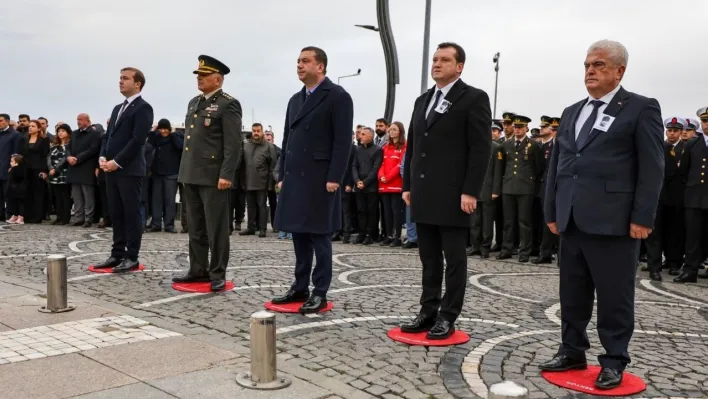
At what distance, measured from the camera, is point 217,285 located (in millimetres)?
7355

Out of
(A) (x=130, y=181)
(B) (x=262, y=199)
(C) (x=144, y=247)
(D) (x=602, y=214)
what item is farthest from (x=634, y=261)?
(B) (x=262, y=199)

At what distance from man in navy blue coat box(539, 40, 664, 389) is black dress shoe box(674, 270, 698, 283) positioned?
604 centimetres

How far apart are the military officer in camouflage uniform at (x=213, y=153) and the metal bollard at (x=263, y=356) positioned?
3.20 m

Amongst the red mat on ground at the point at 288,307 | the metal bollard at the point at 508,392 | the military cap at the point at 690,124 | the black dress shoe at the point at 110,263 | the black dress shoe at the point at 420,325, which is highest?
the military cap at the point at 690,124

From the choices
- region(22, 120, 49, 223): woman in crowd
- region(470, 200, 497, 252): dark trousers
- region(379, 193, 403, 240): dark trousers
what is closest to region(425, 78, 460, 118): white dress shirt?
region(470, 200, 497, 252): dark trousers

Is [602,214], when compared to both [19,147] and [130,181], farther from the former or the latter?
[19,147]

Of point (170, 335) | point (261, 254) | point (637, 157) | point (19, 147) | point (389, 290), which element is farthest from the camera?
point (19, 147)

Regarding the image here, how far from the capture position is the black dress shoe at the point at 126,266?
847 centimetres

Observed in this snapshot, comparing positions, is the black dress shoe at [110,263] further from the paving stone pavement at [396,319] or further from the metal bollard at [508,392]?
the metal bollard at [508,392]

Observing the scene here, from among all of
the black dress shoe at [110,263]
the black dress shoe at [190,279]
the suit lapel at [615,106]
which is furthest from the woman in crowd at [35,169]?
the suit lapel at [615,106]

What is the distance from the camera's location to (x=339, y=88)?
21.2 feet

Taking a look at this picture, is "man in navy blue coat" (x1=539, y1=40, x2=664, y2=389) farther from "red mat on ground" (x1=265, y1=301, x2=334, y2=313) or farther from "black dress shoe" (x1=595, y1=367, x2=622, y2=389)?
"red mat on ground" (x1=265, y1=301, x2=334, y2=313)

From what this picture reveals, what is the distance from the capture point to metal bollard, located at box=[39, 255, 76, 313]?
618cm

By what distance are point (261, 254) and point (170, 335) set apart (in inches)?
218
